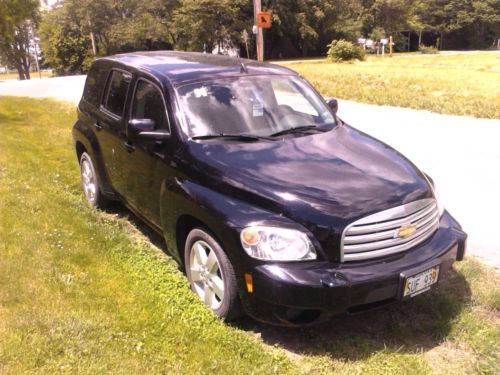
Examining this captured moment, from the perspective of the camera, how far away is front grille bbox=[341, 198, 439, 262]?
3.15 metres

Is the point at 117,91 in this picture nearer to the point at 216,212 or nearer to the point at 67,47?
the point at 216,212

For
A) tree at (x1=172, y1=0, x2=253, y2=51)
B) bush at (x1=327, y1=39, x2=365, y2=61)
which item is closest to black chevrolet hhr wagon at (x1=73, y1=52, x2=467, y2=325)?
bush at (x1=327, y1=39, x2=365, y2=61)

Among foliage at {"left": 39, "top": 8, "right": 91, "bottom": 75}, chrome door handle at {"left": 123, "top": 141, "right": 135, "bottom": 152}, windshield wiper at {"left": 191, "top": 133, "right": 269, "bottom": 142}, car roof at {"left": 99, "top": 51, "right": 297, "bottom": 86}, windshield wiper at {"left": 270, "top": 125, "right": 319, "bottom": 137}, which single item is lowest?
foliage at {"left": 39, "top": 8, "right": 91, "bottom": 75}

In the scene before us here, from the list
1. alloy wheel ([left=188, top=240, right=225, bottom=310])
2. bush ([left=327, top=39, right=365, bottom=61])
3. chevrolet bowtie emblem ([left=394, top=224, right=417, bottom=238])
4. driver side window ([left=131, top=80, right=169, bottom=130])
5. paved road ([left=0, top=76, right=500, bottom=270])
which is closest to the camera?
chevrolet bowtie emblem ([left=394, top=224, right=417, bottom=238])

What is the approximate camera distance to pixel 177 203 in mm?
3803

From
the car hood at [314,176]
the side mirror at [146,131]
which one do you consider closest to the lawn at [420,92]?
the car hood at [314,176]

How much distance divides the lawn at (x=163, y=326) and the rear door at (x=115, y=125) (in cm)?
58

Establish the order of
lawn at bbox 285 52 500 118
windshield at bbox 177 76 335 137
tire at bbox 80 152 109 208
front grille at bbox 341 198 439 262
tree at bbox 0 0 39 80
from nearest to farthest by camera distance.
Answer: front grille at bbox 341 198 439 262 → windshield at bbox 177 76 335 137 → tire at bbox 80 152 109 208 → lawn at bbox 285 52 500 118 → tree at bbox 0 0 39 80

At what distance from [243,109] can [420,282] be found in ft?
6.31

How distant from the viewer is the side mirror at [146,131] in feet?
13.3

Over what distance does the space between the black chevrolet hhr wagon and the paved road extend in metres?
1.64

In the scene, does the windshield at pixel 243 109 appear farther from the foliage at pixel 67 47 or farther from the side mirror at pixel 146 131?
the foliage at pixel 67 47

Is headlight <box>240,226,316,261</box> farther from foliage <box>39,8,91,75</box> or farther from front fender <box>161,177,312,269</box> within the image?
foliage <box>39,8,91,75</box>

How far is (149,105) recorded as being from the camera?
14.9 ft
